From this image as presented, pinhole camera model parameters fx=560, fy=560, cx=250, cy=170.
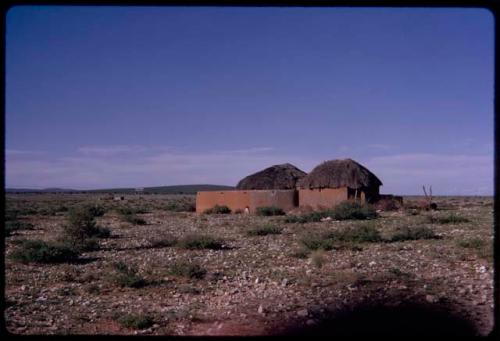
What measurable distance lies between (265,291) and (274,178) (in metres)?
28.4

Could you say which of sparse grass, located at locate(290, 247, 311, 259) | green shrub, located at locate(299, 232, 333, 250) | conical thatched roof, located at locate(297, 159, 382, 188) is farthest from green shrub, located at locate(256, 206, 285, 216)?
sparse grass, located at locate(290, 247, 311, 259)

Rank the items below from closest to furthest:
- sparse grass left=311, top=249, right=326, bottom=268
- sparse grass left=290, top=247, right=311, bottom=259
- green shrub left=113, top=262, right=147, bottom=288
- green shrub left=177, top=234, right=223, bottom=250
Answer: green shrub left=113, top=262, right=147, bottom=288
sparse grass left=311, top=249, right=326, bottom=268
sparse grass left=290, top=247, right=311, bottom=259
green shrub left=177, top=234, right=223, bottom=250

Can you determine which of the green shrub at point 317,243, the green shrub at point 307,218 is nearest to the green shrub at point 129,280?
the green shrub at point 317,243

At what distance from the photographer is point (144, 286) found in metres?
10.2

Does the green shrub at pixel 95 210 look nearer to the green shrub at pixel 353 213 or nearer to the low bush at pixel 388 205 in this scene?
the green shrub at pixel 353 213

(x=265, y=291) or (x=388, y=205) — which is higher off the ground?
(x=388, y=205)

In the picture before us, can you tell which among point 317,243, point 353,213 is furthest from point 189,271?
point 353,213

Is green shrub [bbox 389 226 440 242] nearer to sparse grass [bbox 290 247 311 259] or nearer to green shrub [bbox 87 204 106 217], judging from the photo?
sparse grass [bbox 290 247 311 259]

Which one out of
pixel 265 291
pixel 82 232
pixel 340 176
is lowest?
pixel 265 291

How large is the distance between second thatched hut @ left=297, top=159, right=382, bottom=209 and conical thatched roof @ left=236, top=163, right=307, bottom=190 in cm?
191

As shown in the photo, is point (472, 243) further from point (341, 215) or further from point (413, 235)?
point (341, 215)

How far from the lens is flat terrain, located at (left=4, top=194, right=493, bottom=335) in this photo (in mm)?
7293

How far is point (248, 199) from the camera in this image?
1266 inches
